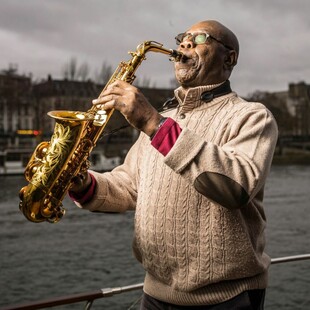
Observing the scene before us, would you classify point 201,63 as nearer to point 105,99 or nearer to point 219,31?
point 219,31

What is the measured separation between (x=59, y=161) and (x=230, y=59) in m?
0.98

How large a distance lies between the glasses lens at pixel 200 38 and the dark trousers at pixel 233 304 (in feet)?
3.80

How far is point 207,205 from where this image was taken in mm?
2291

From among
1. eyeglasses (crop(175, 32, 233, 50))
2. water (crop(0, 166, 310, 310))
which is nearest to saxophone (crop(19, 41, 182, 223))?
eyeglasses (crop(175, 32, 233, 50))

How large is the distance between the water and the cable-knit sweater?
26.0 ft

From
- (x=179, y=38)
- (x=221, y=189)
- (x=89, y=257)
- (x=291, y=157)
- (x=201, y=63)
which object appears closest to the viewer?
(x=221, y=189)

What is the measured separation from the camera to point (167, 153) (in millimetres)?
2109

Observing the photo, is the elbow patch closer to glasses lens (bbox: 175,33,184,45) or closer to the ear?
the ear

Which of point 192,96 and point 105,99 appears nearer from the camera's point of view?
point 105,99

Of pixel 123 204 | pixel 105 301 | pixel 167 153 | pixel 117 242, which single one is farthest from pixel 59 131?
pixel 117 242

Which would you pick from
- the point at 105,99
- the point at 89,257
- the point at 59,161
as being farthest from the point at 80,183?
the point at 89,257

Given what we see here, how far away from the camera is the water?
1598cm

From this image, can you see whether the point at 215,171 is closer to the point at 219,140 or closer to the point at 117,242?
the point at 219,140

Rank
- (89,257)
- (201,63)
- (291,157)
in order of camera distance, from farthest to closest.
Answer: (291,157) < (89,257) < (201,63)
